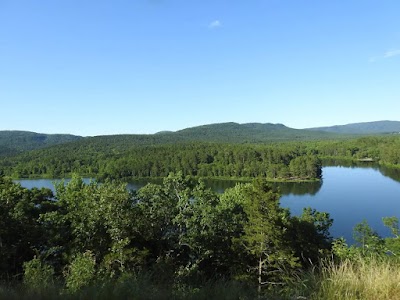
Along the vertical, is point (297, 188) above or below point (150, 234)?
below

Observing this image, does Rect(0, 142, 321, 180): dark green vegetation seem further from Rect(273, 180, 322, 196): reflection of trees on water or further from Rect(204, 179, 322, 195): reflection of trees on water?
Rect(204, 179, 322, 195): reflection of trees on water

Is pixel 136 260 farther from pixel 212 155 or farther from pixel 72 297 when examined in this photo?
pixel 212 155

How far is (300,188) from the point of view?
71.4m

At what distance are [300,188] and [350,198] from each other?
15.3m

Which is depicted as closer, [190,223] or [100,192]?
[100,192]

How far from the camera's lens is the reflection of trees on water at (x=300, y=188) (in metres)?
65.7

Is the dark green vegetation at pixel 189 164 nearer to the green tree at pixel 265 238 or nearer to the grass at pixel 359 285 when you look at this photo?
the green tree at pixel 265 238

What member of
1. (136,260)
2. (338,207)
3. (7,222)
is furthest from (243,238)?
(338,207)

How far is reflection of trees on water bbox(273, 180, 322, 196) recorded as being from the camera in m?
65.7

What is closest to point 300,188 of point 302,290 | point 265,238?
point 265,238

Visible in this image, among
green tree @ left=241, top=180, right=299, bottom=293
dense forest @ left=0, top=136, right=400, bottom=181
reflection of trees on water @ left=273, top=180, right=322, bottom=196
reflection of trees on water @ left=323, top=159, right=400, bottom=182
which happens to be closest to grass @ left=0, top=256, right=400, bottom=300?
green tree @ left=241, top=180, right=299, bottom=293

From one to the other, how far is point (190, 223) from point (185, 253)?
1.44 m

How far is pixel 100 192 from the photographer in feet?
42.1

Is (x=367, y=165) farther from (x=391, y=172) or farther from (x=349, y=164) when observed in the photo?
(x=391, y=172)
